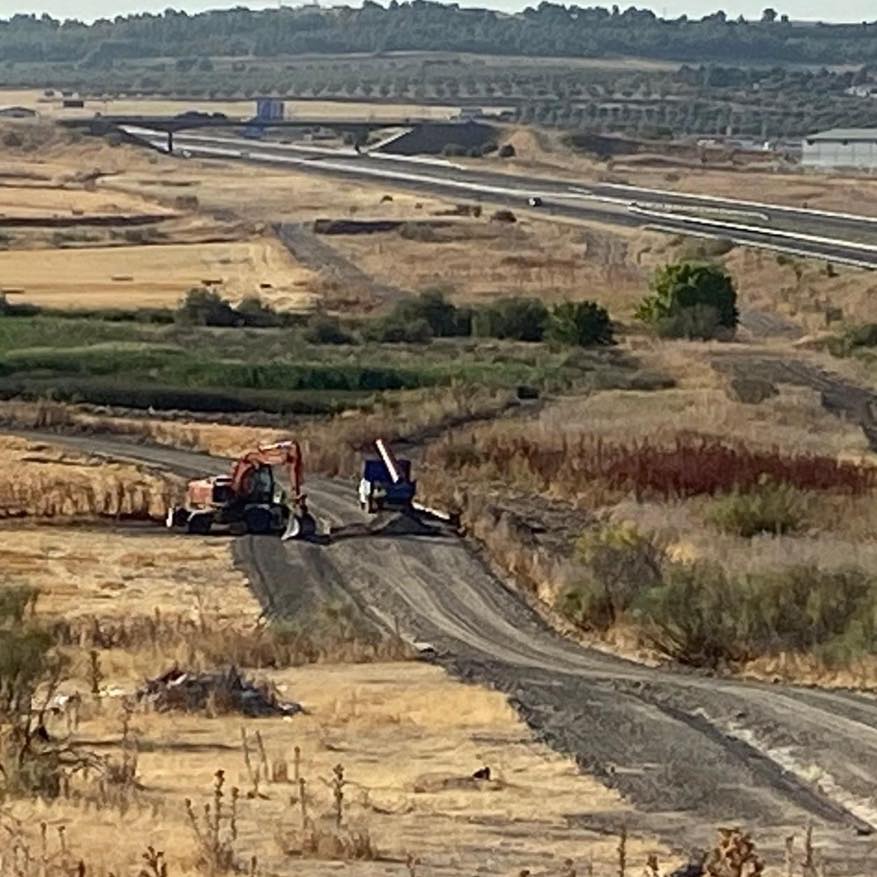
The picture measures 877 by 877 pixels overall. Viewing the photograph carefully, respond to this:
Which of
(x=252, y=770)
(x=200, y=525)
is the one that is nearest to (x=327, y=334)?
(x=200, y=525)

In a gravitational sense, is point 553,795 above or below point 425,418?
above

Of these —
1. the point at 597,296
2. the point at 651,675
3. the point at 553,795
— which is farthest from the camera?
the point at 597,296

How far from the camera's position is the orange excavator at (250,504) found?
42531 mm

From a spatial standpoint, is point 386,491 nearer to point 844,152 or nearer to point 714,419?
point 714,419

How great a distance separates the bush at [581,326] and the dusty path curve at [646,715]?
36623mm

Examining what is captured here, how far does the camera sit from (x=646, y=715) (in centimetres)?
2347

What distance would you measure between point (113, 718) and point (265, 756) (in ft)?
9.96

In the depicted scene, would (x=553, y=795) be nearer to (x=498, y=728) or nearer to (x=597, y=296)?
(x=498, y=728)

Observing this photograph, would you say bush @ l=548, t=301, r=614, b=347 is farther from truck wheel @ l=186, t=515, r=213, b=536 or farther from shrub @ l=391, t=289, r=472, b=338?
truck wheel @ l=186, t=515, r=213, b=536

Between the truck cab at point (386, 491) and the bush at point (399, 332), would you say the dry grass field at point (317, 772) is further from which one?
the bush at point (399, 332)

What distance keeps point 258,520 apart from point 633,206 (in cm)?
8828

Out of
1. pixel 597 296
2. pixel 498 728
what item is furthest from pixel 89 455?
pixel 597 296

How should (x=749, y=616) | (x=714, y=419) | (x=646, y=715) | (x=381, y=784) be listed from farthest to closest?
(x=714, y=419) < (x=749, y=616) < (x=646, y=715) < (x=381, y=784)

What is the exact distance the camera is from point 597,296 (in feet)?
308
